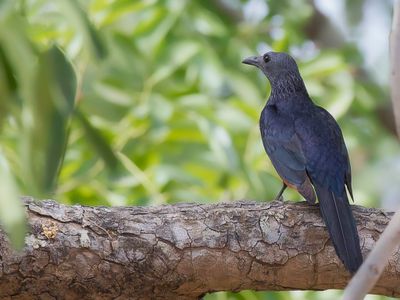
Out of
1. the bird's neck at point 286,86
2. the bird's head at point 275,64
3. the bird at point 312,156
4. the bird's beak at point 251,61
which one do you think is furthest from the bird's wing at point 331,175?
the bird's beak at point 251,61

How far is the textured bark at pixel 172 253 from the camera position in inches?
150

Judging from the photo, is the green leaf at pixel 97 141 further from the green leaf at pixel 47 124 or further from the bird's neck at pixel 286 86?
the bird's neck at pixel 286 86

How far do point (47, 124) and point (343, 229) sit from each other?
5.85 feet

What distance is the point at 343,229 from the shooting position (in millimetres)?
4086

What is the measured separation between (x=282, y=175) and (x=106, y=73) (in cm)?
181

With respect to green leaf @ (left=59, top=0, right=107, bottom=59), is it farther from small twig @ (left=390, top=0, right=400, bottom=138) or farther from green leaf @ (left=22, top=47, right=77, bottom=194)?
small twig @ (left=390, top=0, right=400, bottom=138)

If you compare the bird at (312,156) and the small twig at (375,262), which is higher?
the bird at (312,156)

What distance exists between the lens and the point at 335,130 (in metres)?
5.26

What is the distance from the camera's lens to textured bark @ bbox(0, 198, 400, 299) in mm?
3814

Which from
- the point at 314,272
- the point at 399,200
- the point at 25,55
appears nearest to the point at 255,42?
the point at 399,200

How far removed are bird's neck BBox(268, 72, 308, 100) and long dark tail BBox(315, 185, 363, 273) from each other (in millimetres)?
1399

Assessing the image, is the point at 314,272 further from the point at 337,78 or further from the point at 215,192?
the point at 337,78

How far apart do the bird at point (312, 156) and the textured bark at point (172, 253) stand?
0.39ft

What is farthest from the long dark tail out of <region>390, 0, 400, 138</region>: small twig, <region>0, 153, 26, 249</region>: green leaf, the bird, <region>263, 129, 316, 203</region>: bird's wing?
<region>0, 153, 26, 249</region>: green leaf
